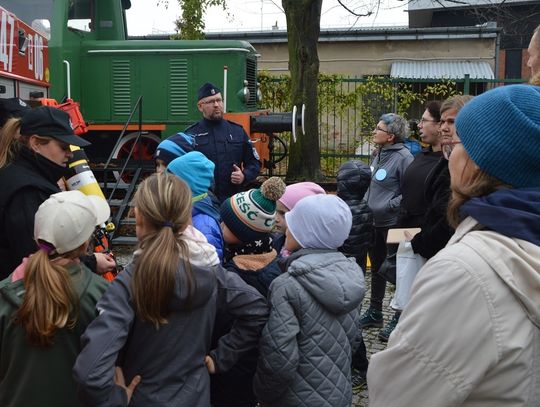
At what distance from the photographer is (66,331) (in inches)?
80.4

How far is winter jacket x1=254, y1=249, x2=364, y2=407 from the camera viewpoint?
2276 mm

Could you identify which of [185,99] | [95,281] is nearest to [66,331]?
[95,281]

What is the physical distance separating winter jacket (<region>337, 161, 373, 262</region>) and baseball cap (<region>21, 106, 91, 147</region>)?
6.52ft

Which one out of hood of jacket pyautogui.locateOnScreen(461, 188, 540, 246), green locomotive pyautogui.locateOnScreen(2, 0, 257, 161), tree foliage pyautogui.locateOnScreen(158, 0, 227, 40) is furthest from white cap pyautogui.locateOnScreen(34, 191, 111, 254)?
tree foliage pyautogui.locateOnScreen(158, 0, 227, 40)

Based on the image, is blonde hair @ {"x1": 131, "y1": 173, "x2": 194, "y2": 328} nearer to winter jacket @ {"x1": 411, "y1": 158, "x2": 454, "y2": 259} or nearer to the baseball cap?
the baseball cap

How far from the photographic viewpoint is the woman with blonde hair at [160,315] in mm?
1899

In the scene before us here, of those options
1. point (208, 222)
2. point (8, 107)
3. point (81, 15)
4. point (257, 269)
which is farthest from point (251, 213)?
point (81, 15)

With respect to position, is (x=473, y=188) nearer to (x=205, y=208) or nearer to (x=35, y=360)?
(x=35, y=360)

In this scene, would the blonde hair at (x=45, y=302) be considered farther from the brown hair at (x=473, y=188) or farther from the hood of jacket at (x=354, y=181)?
the hood of jacket at (x=354, y=181)

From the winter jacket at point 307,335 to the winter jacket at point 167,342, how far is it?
0.10m

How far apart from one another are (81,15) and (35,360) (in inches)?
285

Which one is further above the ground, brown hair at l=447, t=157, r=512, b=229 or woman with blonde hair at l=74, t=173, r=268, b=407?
brown hair at l=447, t=157, r=512, b=229

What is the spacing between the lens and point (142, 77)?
28.1ft

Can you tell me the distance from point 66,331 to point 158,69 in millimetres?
6998
